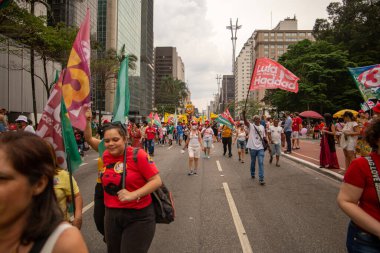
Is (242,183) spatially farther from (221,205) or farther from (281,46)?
(281,46)

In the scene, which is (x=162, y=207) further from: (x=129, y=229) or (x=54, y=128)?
(x=54, y=128)

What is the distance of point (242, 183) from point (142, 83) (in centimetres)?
9360

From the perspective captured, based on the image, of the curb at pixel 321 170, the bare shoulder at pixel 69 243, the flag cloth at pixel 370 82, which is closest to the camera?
the bare shoulder at pixel 69 243

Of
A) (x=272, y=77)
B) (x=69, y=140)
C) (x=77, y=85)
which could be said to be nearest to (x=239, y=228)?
(x=69, y=140)

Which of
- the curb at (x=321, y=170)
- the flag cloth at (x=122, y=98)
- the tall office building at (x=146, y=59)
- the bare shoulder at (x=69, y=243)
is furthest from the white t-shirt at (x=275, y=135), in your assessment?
the tall office building at (x=146, y=59)

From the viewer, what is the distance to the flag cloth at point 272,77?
9328mm

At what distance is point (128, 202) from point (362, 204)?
1.83 m

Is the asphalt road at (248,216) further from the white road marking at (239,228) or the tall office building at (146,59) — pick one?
the tall office building at (146,59)

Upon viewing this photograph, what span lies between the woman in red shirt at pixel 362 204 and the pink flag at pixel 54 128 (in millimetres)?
2544

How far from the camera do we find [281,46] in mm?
136875

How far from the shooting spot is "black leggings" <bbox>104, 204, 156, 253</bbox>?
9.13 feet

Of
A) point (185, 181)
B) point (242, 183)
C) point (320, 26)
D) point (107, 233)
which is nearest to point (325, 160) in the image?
point (242, 183)

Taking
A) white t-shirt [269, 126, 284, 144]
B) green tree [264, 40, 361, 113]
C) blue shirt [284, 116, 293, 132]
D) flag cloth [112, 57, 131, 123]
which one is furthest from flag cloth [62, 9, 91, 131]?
green tree [264, 40, 361, 113]

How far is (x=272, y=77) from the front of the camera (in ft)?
31.0
